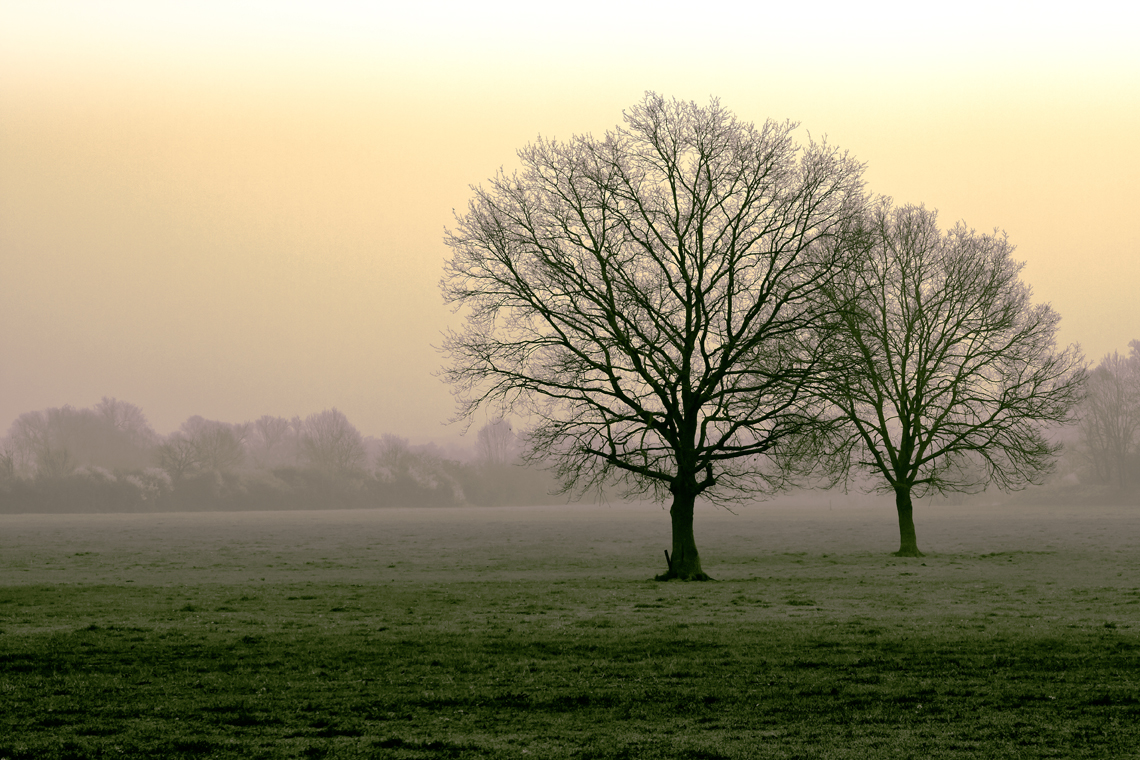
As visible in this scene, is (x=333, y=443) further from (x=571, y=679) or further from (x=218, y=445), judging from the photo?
(x=571, y=679)

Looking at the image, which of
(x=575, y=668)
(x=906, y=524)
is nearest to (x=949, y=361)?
(x=906, y=524)

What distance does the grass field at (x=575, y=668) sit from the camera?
891 cm

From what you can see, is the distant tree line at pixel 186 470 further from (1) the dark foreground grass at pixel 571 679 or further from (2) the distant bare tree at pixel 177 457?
(1) the dark foreground grass at pixel 571 679

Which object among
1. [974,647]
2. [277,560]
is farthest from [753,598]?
[277,560]

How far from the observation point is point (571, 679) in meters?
12.3

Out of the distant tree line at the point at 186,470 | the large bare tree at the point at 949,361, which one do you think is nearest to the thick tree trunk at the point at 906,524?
the large bare tree at the point at 949,361

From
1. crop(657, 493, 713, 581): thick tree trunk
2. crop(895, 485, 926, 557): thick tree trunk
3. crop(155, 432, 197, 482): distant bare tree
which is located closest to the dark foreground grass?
crop(657, 493, 713, 581): thick tree trunk

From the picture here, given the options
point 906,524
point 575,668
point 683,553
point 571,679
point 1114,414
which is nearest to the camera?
point 571,679

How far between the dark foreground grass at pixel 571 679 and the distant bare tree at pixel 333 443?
173m

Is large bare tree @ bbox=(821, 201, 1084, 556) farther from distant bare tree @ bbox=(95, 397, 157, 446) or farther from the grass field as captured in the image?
distant bare tree @ bbox=(95, 397, 157, 446)

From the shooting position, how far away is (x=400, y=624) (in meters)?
18.2

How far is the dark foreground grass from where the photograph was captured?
881cm

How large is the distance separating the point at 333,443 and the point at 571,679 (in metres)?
186

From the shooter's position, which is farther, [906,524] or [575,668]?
[906,524]
